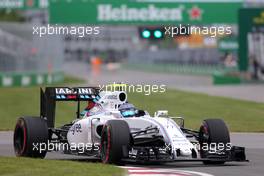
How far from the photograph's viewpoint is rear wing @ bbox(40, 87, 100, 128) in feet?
60.1

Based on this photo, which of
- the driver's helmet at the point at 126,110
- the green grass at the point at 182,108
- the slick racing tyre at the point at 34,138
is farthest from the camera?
the green grass at the point at 182,108

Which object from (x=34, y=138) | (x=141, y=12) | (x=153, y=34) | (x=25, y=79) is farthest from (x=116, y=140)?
(x=141, y=12)

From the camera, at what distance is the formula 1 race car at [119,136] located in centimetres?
1562

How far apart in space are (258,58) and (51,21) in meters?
11.8

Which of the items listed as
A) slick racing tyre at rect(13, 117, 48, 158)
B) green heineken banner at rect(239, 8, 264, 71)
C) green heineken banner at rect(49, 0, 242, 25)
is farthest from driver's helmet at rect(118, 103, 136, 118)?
green heineken banner at rect(49, 0, 242, 25)

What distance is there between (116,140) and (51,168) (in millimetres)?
1525

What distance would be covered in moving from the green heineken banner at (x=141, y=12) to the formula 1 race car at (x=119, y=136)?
38764 millimetres

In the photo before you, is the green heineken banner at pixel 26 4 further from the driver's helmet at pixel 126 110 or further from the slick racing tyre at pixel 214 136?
the slick racing tyre at pixel 214 136

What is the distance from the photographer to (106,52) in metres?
135

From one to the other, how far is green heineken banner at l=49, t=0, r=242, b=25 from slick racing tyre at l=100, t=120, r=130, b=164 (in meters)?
41.2

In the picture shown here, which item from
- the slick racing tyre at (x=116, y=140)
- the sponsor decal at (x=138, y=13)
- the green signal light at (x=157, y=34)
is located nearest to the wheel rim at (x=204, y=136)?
the slick racing tyre at (x=116, y=140)

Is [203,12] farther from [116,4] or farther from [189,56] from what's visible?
[189,56]

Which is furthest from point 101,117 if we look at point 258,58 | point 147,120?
point 258,58

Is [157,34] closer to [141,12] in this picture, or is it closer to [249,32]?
[249,32]
